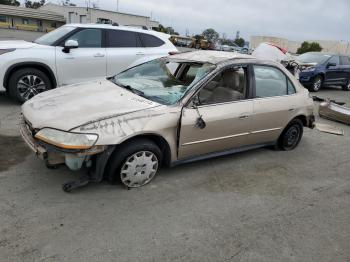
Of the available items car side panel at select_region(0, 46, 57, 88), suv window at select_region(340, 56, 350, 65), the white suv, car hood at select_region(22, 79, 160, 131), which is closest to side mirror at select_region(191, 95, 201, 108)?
car hood at select_region(22, 79, 160, 131)

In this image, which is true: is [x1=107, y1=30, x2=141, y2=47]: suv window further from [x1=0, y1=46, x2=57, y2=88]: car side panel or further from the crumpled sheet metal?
the crumpled sheet metal

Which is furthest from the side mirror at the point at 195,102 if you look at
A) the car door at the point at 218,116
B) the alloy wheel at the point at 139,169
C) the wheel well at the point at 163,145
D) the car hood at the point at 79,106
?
the alloy wheel at the point at 139,169

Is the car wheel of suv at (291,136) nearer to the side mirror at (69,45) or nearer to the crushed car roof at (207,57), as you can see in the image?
the crushed car roof at (207,57)

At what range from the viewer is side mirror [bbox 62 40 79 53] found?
21.7 ft

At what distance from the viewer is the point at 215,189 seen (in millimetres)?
4109

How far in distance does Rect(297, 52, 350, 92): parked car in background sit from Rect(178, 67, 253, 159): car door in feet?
29.1

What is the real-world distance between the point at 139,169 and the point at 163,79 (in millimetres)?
1484

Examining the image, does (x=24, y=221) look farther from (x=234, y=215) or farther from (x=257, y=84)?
(x=257, y=84)

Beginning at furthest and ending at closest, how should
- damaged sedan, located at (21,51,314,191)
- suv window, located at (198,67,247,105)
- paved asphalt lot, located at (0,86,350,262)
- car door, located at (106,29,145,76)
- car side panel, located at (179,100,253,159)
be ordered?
car door, located at (106,29,145,76) → suv window, located at (198,67,247,105) → car side panel, located at (179,100,253,159) → damaged sedan, located at (21,51,314,191) → paved asphalt lot, located at (0,86,350,262)

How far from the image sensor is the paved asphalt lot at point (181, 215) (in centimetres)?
293

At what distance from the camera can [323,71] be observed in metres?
12.9

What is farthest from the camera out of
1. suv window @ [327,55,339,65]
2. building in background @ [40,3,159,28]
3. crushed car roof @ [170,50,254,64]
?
building in background @ [40,3,159,28]

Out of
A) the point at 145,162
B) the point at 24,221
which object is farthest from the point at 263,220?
the point at 24,221

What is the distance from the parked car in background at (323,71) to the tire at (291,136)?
7662 millimetres
